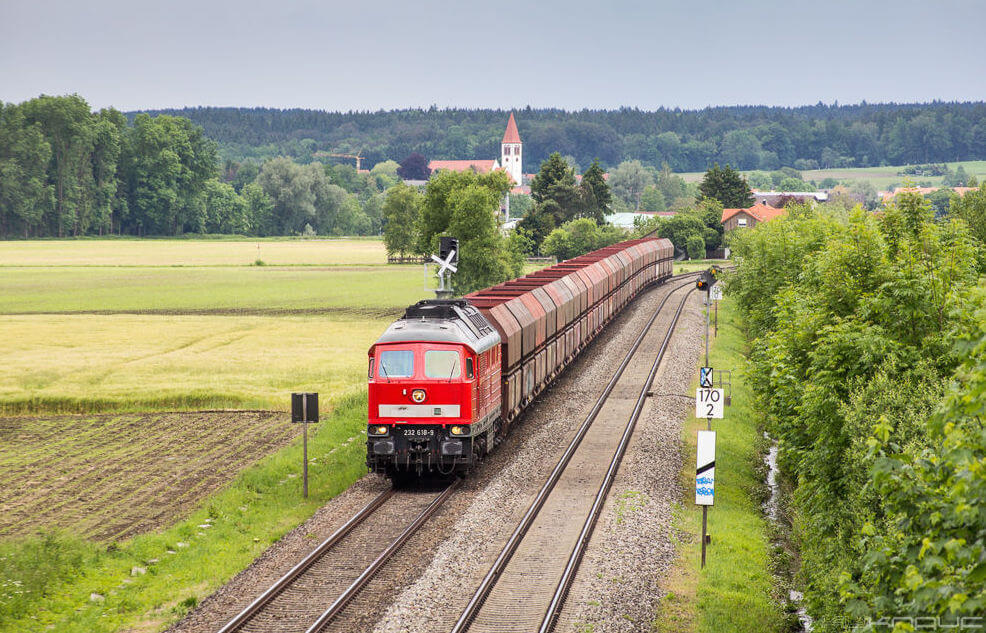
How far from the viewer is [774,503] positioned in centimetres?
2772

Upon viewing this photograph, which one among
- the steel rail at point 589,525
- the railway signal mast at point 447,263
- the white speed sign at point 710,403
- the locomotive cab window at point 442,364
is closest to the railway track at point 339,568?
the locomotive cab window at point 442,364

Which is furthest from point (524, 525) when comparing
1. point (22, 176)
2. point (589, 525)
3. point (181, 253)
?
point (22, 176)

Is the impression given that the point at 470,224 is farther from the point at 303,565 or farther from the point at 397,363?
the point at 303,565

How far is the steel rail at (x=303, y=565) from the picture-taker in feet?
56.1

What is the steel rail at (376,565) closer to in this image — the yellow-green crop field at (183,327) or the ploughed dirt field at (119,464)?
the ploughed dirt field at (119,464)

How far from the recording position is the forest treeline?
166 meters

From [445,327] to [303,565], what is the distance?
780cm

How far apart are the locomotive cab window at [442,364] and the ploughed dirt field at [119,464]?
739 centimetres

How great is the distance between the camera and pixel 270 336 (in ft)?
217

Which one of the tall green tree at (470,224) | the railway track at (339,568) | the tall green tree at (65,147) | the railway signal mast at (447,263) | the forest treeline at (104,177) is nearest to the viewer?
the railway track at (339,568)

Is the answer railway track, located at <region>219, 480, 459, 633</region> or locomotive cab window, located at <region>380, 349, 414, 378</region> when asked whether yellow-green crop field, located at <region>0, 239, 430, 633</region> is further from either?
locomotive cab window, located at <region>380, 349, 414, 378</region>

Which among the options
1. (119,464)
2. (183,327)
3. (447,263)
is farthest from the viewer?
(183,327)

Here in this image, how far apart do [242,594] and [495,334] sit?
476 inches

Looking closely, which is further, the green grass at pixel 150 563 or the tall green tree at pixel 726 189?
the tall green tree at pixel 726 189
